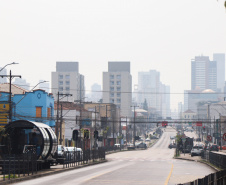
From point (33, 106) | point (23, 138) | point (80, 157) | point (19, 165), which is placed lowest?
point (80, 157)

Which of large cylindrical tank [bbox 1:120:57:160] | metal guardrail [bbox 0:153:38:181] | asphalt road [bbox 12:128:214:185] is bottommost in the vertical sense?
asphalt road [bbox 12:128:214:185]

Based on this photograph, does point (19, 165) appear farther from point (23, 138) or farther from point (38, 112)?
point (38, 112)

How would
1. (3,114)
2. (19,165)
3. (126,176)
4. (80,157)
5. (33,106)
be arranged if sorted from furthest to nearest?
(33,106)
(3,114)
(80,157)
(126,176)
(19,165)

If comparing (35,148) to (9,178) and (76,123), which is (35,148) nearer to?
(9,178)

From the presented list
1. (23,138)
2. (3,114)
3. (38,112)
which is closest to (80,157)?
(23,138)

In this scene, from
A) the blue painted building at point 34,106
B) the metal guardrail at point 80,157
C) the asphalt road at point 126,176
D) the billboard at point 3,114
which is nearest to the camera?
the asphalt road at point 126,176

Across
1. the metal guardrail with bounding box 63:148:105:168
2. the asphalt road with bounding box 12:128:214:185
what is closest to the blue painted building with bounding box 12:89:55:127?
the metal guardrail with bounding box 63:148:105:168

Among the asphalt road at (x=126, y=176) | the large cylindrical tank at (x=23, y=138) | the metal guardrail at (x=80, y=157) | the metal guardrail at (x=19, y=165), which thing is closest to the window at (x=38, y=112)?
the metal guardrail at (x=80, y=157)

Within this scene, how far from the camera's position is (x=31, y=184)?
2891cm

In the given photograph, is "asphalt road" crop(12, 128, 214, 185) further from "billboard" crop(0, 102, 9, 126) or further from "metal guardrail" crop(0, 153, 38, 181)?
"billboard" crop(0, 102, 9, 126)

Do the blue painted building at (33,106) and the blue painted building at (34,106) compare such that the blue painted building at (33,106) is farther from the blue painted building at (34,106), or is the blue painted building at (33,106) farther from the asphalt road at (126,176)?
the asphalt road at (126,176)

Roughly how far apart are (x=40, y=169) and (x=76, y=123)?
69.4 m

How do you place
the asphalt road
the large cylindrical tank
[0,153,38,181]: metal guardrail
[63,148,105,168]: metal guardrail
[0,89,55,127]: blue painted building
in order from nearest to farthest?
the asphalt road, [0,153,38,181]: metal guardrail, the large cylindrical tank, [63,148,105,168]: metal guardrail, [0,89,55,127]: blue painted building

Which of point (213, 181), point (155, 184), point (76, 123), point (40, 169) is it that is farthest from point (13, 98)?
point (213, 181)
